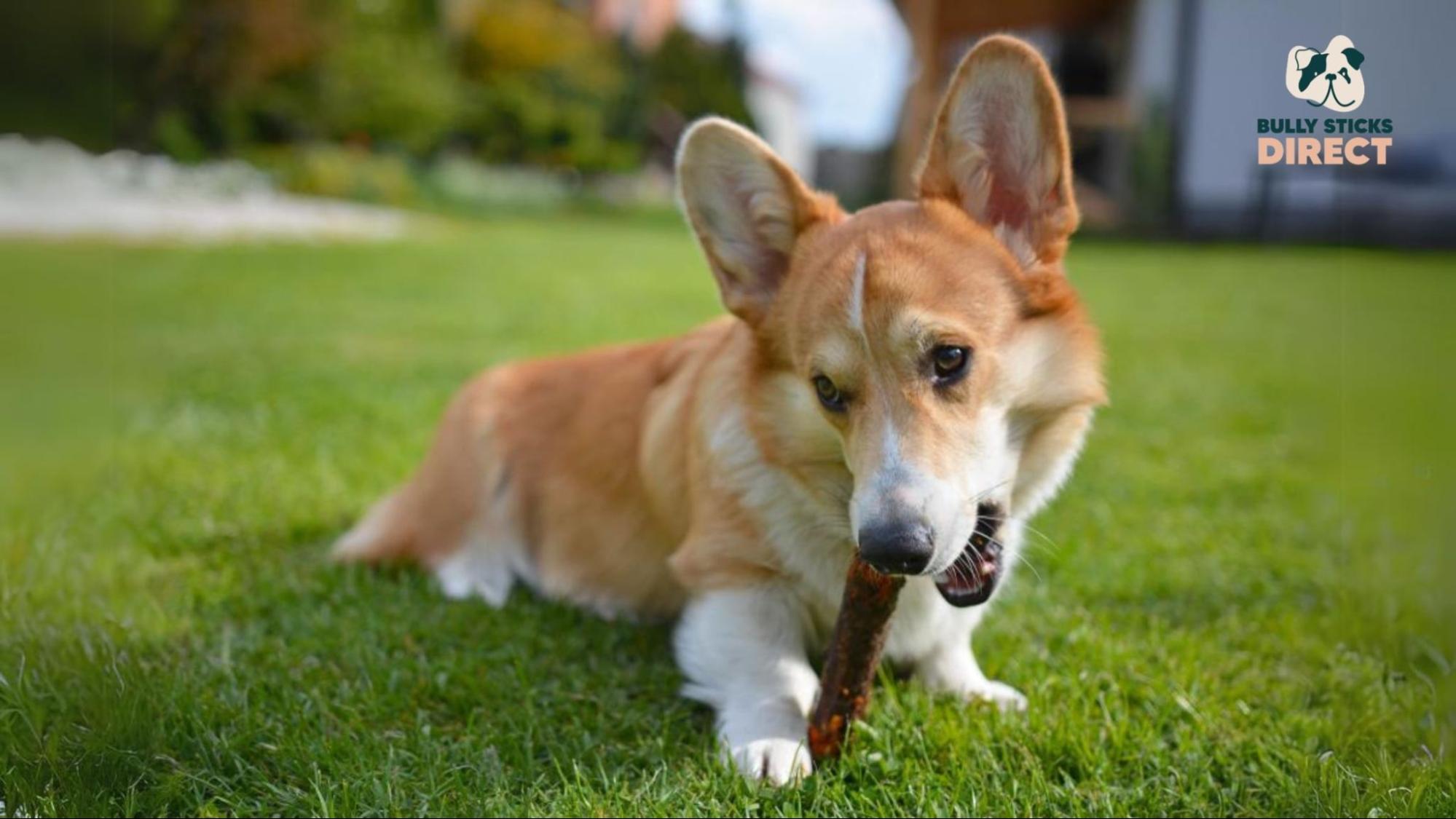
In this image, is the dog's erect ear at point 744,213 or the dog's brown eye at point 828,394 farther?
the dog's erect ear at point 744,213

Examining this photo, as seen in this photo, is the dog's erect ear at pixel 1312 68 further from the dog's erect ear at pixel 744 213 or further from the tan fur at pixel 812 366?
the dog's erect ear at pixel 744 213

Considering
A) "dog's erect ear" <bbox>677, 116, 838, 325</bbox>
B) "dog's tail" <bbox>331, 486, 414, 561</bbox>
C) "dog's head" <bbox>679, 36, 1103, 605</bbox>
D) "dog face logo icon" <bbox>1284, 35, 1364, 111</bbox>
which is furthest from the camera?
"dog's tail" <bbox>331, 486, 414, 561</bbox>

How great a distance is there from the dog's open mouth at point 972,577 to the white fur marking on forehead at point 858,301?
1.50 feet

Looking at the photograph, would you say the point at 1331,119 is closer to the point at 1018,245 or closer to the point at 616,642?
the point at 1018,245

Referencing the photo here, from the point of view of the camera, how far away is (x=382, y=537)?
3.57 meters

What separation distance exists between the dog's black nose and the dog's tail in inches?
77.8

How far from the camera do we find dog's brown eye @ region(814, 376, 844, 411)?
2.37 metres

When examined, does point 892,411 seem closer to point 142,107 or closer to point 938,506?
point 938,506

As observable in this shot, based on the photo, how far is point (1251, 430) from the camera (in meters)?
5.52

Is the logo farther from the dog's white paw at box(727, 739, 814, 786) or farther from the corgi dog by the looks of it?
the dog's white paw at box(727, 739, 814, 786)

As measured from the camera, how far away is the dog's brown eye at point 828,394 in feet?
7.76

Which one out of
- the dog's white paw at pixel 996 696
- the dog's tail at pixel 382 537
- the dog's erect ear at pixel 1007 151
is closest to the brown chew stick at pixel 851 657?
the dog's white paw at pixel 996 696

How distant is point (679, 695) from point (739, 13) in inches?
966

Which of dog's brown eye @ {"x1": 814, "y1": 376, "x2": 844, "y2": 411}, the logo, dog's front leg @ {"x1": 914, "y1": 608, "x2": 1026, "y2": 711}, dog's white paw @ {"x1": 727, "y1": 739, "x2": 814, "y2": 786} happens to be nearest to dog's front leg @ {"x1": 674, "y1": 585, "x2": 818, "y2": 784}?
dog's white paw @ {"x1": 727, "y1": 739, "x2": 814, "y2": 786}
